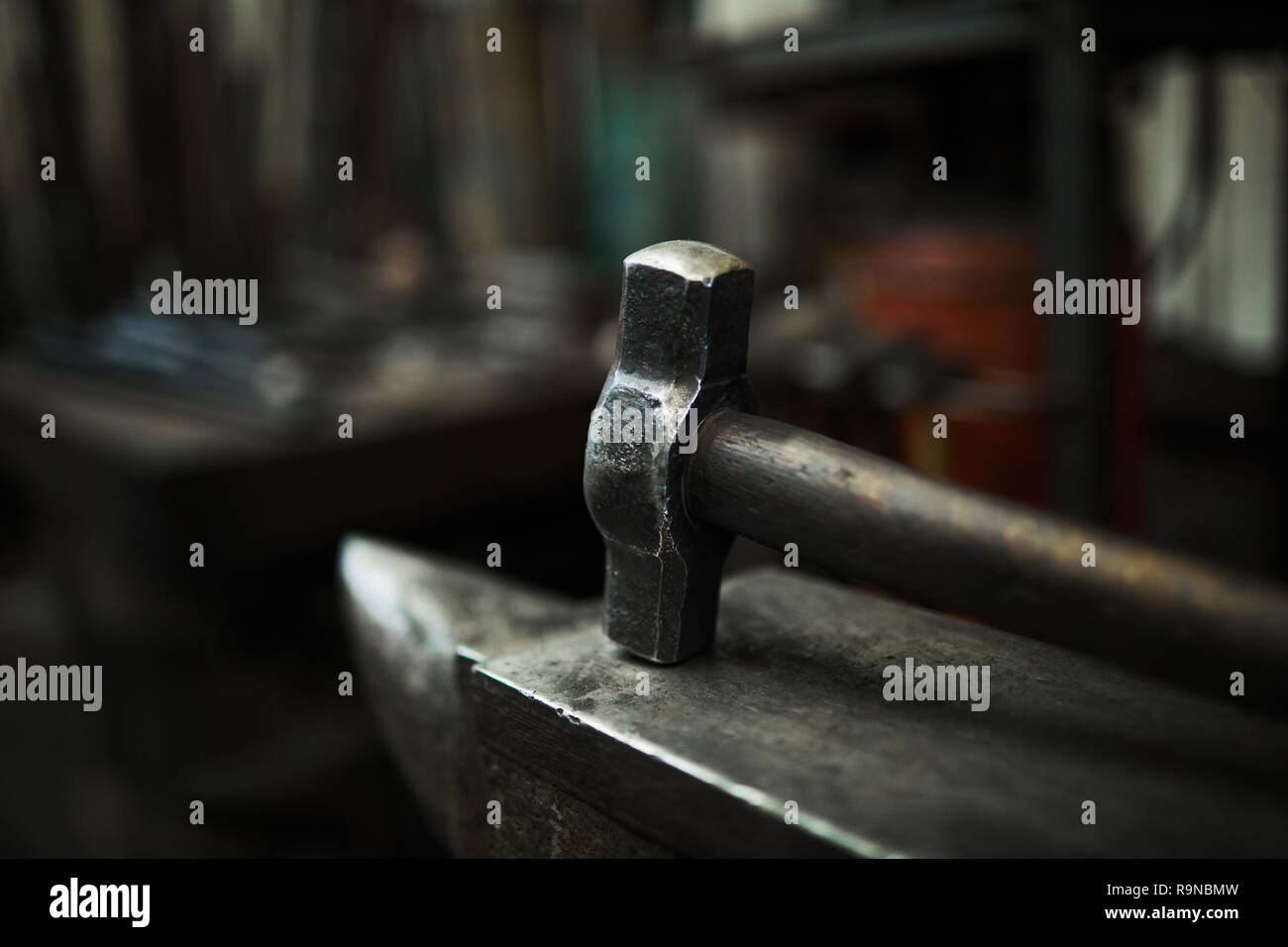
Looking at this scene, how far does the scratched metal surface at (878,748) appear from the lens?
43 centimetres

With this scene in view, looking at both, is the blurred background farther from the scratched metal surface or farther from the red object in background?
the scratched metal surface

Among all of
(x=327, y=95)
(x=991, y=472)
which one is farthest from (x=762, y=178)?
(x=991, y=472)

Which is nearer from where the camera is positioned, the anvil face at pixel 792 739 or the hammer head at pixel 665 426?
the anvil face at pixel 792 739

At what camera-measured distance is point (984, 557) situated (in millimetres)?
470

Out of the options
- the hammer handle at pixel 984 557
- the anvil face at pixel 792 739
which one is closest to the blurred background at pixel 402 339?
the anvil face at pixel 792 739

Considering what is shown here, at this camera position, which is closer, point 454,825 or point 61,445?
point 454,825

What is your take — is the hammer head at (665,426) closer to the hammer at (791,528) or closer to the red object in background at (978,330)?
the hammer at (791,528)

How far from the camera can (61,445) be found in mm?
1689

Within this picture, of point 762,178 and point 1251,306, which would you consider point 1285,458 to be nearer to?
point 1251,306
